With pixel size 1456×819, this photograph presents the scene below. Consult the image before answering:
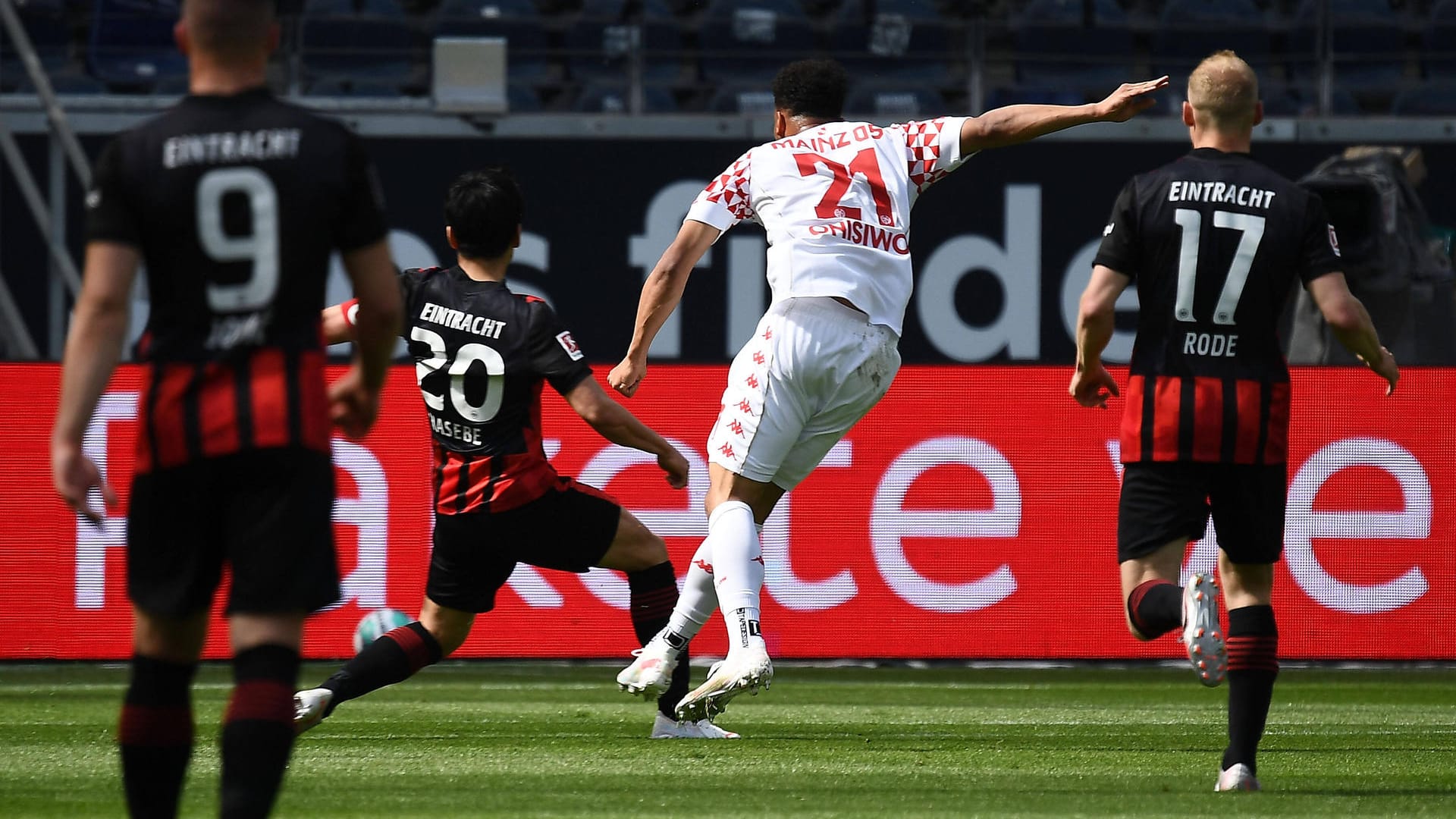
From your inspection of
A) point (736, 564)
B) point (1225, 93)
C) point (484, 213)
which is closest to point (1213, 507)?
point (1225, 93)

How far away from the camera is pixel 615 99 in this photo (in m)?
13.5

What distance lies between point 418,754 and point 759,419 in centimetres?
149

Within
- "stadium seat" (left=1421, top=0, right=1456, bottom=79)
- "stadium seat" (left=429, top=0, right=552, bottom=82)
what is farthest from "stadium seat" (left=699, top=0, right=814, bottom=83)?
"stadium seat" (left=1421, top=0, right=1456, bottom=79)

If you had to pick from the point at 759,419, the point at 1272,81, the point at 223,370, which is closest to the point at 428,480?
the point at 759,419

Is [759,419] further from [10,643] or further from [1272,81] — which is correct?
[1272,81]

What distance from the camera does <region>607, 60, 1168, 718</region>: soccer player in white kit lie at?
17.3ft

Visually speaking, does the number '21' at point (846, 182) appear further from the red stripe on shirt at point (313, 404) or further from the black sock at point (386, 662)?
the red stripe on shirt at point (313, 404)

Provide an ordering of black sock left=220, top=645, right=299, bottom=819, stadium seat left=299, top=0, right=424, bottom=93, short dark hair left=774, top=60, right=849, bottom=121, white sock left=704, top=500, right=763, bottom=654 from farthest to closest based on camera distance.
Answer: stadium seat left=299, top=0, right=424, bottom=93 → short dark hair left=774, top=60, right=849, bottom=121 → white sock left=704, top=500, right=763, bottom=654 → black sock left=220, top=645, right=299, bottom=819

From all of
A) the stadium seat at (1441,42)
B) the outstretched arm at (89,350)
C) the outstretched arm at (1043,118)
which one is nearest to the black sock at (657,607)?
the outstretched arm at (1043,118)

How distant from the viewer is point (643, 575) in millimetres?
6062

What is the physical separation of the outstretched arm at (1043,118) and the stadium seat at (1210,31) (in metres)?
8.86

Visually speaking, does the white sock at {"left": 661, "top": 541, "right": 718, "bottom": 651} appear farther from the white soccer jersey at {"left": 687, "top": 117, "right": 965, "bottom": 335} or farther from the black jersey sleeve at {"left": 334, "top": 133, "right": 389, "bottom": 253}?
the black jersey sleeve at {"left": 334, "top": 133, "right": 389, "bottom": 253}

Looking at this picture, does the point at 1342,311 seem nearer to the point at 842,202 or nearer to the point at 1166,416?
the point at 1166,416

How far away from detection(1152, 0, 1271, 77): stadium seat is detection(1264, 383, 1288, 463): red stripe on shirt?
371 inches
